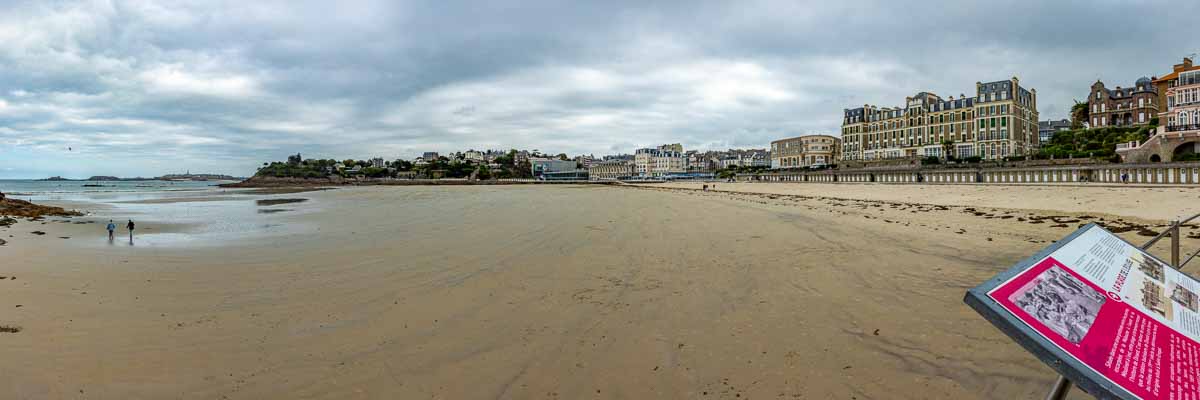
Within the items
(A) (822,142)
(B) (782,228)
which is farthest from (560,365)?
(A) (822,142)

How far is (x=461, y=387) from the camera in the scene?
147 inches

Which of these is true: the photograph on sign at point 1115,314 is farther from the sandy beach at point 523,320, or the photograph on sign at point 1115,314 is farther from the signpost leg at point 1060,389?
Answer: the sandy beach at point 523,320

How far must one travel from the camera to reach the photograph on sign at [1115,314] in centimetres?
168

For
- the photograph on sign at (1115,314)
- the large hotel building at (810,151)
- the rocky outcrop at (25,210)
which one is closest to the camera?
the photograph on sign at (1115,314)

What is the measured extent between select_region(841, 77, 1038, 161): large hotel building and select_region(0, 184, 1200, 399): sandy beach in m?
69.1

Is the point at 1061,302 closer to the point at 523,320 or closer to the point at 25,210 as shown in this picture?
the point at 523,320

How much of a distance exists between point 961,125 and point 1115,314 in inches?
3355

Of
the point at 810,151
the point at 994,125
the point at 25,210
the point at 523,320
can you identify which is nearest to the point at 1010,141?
the point at 994,125

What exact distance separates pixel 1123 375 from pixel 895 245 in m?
9.05

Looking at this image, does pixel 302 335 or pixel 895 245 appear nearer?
pixel 302 335

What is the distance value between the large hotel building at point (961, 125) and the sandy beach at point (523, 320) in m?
69.1

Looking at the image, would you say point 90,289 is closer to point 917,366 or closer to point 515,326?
point 515,326

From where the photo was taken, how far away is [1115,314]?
206cm

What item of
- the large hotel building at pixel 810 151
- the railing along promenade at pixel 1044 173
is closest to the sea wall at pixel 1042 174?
the railing along promenade at pixel 1044 173
